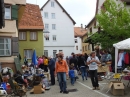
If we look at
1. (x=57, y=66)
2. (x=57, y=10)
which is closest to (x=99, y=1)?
(x=57, y=10)

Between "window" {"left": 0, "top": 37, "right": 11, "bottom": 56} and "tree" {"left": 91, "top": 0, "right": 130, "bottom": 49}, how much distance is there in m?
6.70

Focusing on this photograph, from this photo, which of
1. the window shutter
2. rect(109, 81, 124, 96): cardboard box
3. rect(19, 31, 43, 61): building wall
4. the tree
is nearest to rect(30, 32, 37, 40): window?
rect(19, 31, 43, 61): building wall

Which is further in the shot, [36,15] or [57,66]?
[36,15]

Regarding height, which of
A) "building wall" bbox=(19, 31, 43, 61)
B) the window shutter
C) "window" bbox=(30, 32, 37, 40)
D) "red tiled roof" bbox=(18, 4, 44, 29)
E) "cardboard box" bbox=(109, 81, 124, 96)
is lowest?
"cardboard box" bbox=(109, 81, 124, 96)

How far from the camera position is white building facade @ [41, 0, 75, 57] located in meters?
48.5

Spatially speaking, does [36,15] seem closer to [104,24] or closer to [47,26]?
[47,26]

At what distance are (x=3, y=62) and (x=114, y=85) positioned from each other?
985 centimetres

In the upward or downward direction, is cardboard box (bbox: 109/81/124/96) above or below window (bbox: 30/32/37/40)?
below

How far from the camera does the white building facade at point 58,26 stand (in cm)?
4853

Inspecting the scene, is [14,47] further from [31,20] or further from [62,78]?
[31,20]

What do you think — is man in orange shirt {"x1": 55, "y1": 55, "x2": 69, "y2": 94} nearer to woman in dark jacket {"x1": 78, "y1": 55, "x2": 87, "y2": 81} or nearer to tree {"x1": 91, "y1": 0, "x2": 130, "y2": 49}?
woman in dark jacket {"x1": 78, "y1": 55, "x2": 87, "y2": 81}

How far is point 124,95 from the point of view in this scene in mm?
9711

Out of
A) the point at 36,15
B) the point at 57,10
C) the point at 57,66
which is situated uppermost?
the point at 57,10

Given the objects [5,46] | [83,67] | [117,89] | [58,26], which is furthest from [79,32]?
[117,89]
